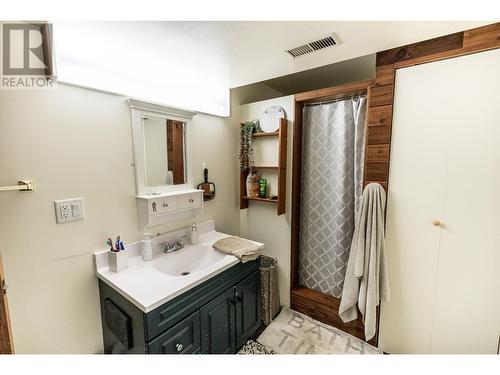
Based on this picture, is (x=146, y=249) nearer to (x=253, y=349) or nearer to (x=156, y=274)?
(x=156, y=274)

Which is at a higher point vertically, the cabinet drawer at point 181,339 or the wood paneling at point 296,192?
the wood paneling at point 296,192

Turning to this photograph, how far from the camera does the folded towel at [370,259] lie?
1.38 metres

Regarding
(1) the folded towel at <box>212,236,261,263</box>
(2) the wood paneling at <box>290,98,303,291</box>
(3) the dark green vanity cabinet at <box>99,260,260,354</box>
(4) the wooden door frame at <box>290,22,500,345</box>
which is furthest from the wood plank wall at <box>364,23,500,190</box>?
(3) the dark green vanity cabinet at <box>99,260,260,354</box>

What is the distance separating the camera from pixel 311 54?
1.28m

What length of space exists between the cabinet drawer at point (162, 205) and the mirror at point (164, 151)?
0.13 meters

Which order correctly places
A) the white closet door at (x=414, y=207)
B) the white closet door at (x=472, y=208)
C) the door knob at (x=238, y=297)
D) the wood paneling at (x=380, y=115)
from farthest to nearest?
the door knob at (x=238, y=297) → the wood paneling at (x=380, y=115) → the white closet door at (x=414, y=207) → the white closet door at (x=472, y=208)

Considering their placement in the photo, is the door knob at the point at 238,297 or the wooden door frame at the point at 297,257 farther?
the wooden door frame at the point at 297,257

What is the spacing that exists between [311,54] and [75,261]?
5.99 ft

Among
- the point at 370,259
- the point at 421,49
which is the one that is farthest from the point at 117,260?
the point at 421,49

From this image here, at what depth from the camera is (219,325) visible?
133 cm

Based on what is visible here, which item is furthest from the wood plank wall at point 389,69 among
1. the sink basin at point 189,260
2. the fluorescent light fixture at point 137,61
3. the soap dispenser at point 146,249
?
the soap dispenser at point 146,249

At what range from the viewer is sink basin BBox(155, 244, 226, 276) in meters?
1.47

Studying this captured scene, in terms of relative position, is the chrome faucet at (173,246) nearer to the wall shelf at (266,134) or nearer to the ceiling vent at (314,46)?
the wall shelf at (266,134)
